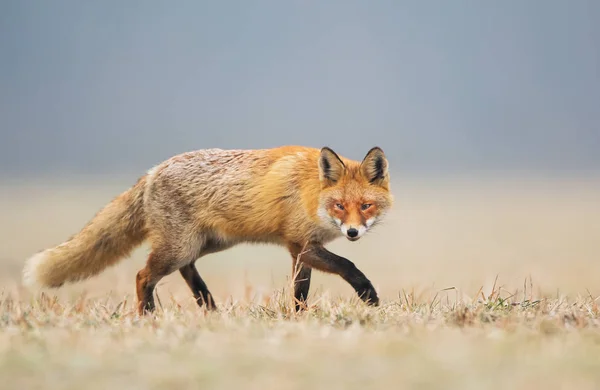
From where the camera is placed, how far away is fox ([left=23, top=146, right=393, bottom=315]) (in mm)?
8250

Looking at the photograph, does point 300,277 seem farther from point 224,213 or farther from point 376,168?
point 376,168

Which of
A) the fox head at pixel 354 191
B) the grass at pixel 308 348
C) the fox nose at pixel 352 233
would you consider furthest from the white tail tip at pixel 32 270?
the fox nose at pixel 352 233

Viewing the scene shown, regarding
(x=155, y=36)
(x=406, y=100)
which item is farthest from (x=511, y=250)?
(x=155, y=36)

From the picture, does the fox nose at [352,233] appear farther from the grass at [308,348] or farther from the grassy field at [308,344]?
the grass at [308,348]

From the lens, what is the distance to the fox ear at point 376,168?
838 cm

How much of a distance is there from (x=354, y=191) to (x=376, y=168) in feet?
1.16

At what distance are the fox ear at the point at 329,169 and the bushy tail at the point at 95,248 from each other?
183 cm

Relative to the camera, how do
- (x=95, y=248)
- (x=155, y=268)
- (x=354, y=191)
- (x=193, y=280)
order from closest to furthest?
(x=354, y=191) < (x=155, y=268) < (x=95, y=248) < (x=193, y=280)

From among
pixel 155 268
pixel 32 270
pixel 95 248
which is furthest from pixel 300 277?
pixel 32 270

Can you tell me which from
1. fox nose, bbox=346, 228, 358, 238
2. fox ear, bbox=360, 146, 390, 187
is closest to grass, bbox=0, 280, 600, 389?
fox nose, bbox=346, 228, 358, 238

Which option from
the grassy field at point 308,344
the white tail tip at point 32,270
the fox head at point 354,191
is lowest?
the white tail tip at point 32,270

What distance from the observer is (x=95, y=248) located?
29.0ft

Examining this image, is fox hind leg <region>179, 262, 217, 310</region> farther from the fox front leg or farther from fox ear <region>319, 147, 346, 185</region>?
fox ear <region>319, 147, 346, 185</region>

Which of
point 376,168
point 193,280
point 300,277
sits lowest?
point 193,280
